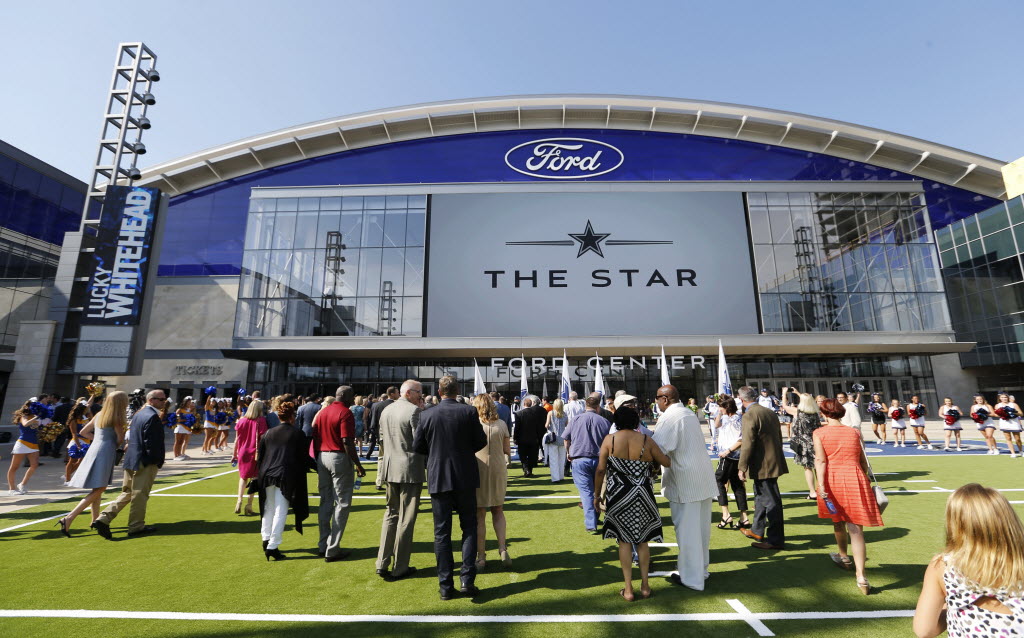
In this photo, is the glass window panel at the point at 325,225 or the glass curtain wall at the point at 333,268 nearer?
the glass curtain wall at the point at 333,268

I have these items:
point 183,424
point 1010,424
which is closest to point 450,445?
point 183,424

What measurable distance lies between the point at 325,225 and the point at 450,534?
3037cm

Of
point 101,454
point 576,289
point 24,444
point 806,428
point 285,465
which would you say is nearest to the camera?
point 285,465

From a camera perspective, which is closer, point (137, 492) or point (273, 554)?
point (273, 554)

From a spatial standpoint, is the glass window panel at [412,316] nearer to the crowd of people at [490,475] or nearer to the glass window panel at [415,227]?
the glass window panel at [415,227]

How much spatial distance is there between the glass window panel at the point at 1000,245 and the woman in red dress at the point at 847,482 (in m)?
34.5

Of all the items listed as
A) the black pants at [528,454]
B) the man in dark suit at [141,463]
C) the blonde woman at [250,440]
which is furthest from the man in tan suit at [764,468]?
the man in dark suit at [141,463]

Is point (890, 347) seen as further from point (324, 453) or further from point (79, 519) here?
point (79, 519)

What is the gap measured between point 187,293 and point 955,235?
54.0 m

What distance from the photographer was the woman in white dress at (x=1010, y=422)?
42.0 feet

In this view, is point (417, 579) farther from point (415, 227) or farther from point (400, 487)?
point (415, 227)

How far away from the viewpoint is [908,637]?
354cm

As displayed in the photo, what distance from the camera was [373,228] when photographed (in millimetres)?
30984

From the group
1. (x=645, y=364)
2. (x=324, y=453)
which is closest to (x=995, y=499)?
(x=324, y=453)
